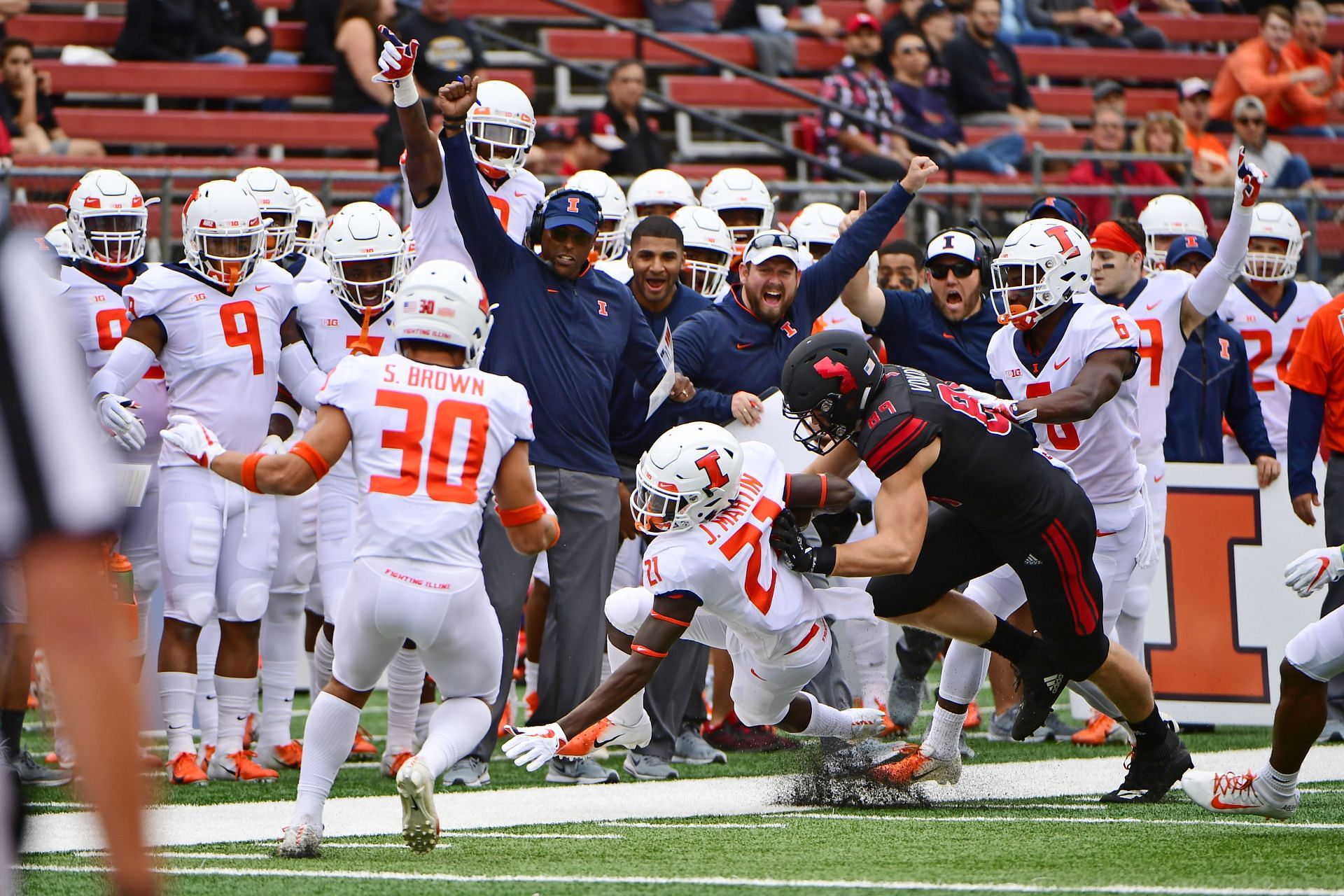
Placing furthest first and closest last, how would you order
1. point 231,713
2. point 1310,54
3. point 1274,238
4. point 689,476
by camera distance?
1. point 1310,54
2. point 1274,238
3. point 231,713
4. point 689,476

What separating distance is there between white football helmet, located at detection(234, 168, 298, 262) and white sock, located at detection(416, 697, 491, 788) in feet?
9.93

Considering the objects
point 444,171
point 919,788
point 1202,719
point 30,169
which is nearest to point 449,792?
point 919,788

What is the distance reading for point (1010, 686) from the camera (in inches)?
305

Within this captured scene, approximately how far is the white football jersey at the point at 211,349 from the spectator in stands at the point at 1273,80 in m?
10.3

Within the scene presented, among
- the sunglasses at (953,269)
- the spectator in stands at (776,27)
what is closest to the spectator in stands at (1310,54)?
the spectator in stands at (776,27)

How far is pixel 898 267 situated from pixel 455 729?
14.9ft

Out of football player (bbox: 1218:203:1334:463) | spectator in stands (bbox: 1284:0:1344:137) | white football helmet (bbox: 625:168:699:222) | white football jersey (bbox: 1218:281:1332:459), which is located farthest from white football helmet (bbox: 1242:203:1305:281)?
spectator in stands (bbox: 1284:0:1344:137)

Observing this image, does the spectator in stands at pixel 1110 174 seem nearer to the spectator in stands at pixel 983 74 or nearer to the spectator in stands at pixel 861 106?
the spectator in stands at pixel 983 74

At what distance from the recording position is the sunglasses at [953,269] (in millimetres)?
7367

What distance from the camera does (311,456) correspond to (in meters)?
4.65

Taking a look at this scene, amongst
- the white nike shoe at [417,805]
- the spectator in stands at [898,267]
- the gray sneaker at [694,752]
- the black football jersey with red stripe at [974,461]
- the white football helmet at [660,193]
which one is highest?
the white football helmet at [660,193]

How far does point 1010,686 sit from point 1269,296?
274cm

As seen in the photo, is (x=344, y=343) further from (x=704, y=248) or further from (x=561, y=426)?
(x=704, y=248)

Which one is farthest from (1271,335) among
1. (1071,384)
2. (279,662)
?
(279,662)
